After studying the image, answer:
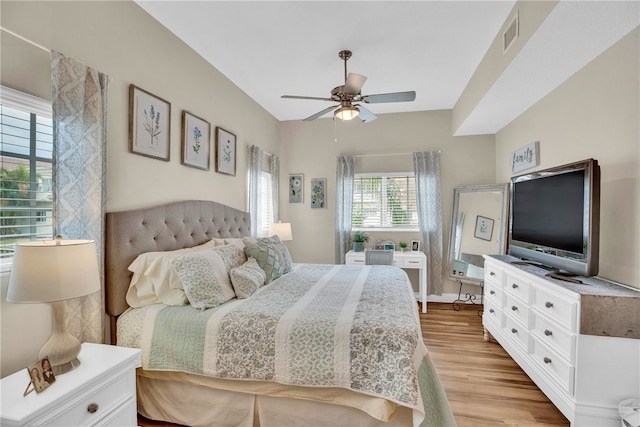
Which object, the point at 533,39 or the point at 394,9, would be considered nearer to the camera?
the point at 533,39

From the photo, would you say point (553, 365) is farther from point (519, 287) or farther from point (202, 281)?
point (202, 281)

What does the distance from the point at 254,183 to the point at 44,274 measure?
2.76 metres

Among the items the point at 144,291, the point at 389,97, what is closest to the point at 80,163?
the point at 144,291

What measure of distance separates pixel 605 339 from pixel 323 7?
9.21ft

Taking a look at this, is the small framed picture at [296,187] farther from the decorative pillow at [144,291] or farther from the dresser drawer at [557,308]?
the dresser drawer at [557,308]

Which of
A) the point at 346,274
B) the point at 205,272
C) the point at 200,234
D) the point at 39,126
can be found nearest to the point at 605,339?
the point at 346,274

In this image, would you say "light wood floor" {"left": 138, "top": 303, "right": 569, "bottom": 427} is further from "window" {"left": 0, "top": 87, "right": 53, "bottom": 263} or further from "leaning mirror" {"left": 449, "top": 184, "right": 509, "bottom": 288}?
"window" {"left": 0, "top": 87, "right": 53, "bottom": 263}

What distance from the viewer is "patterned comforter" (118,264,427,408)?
160cm

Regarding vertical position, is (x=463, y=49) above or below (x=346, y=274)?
above

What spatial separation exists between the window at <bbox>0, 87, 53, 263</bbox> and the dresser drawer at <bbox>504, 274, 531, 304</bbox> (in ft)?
10.6

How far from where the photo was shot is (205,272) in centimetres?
210

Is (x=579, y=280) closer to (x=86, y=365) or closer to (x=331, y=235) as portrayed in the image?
(x=86, y=365)

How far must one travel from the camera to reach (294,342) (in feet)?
5.61

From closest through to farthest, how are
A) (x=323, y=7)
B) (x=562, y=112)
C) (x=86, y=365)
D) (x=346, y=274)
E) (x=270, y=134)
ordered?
(x=86, y=365)
(x=323, y=7)
(x=562, y=112)
(x=346, y=274)
(x=270, y=134)
